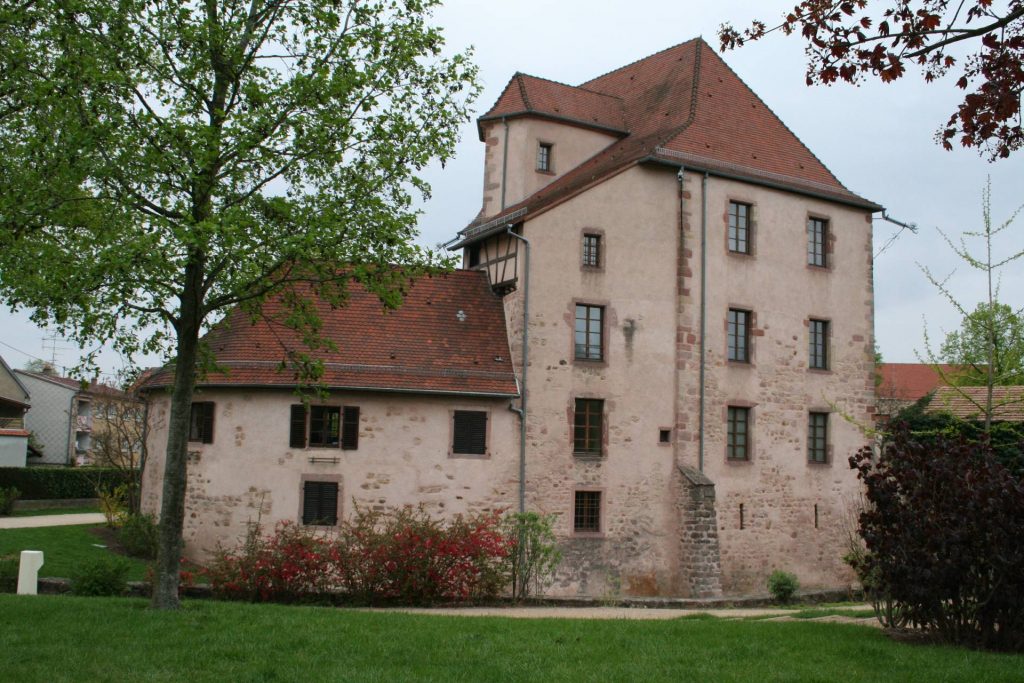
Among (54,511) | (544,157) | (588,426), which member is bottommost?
(54,511)

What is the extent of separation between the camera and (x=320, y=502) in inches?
789

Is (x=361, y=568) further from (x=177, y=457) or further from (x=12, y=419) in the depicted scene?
(x=12, y=419)

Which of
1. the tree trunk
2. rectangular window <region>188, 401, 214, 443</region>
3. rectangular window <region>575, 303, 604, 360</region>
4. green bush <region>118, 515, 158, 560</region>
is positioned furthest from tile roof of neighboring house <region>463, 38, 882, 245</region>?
the tree trunk

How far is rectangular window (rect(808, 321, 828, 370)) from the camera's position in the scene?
25.2 m

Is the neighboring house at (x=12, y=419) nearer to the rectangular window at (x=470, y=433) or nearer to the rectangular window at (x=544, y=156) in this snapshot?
the rectangular window at (x=544, y=156)

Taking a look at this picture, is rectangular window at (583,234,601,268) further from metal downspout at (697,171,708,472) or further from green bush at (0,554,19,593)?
green bush at (0,554,19,593)

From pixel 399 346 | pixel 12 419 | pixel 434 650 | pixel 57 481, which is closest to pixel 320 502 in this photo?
pixel 399 346

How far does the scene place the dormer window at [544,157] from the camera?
85.5ft

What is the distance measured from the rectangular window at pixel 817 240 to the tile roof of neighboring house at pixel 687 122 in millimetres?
691

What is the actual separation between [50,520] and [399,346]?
13.5 m

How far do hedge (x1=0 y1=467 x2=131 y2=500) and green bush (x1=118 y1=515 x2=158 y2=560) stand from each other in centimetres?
1176

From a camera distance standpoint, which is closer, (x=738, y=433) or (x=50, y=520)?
(x=738, y=433)

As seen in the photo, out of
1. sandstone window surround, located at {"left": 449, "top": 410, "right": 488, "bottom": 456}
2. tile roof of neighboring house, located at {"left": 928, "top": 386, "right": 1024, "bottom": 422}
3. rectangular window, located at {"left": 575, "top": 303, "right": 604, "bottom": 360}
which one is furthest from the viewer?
tile roof of neighboring house, located at {"left": 928, "top": 386, "right": 1024, "bottom": 422}

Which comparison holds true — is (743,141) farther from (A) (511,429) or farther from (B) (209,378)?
(B) (209,378)
